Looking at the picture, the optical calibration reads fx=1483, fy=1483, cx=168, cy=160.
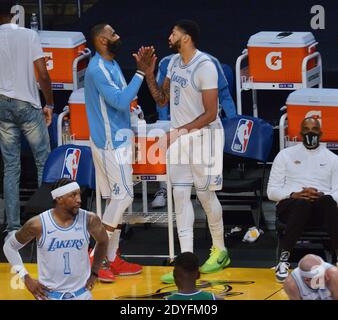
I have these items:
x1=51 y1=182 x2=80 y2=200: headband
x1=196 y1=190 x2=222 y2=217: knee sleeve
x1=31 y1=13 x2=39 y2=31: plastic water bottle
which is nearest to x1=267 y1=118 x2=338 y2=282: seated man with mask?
x1=196 y1=190 x2=222 y2=217: knee sleeve

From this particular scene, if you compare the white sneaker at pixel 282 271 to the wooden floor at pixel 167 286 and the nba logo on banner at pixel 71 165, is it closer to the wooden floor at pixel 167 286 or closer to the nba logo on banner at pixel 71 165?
the wooden floor at pixel 167 286

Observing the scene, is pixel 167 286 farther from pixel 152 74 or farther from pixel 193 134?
pixel 152 74

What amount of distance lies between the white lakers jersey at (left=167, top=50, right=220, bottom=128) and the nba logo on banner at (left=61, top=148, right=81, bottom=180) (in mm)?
1072

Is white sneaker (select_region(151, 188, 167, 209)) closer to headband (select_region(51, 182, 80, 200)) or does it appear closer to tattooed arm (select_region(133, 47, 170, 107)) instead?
tattooed arm (select_region(133, 47, 170, 107))

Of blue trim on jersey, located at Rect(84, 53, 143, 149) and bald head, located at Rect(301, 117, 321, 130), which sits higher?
blue trim on jersey, located at Rect(84, 53, 143, 149)

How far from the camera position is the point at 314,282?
9.43m

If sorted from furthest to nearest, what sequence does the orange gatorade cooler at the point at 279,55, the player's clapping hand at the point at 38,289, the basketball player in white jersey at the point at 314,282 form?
the orange gatorade cooler at the point at 279,55
the player's clapping hand at the point at 38,289
the basketball player in white jersey at the point at 314,282

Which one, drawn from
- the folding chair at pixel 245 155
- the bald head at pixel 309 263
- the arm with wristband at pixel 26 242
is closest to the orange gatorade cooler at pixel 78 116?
the folding chair at pixel 245 155

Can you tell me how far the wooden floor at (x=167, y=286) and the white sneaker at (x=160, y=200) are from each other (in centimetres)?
173

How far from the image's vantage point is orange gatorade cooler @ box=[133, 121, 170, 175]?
11.8 m

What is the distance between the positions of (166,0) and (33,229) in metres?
5.61

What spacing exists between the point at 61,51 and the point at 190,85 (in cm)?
268

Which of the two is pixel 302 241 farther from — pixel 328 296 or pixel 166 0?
pixel 166 0

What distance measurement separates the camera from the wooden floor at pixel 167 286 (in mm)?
11016
